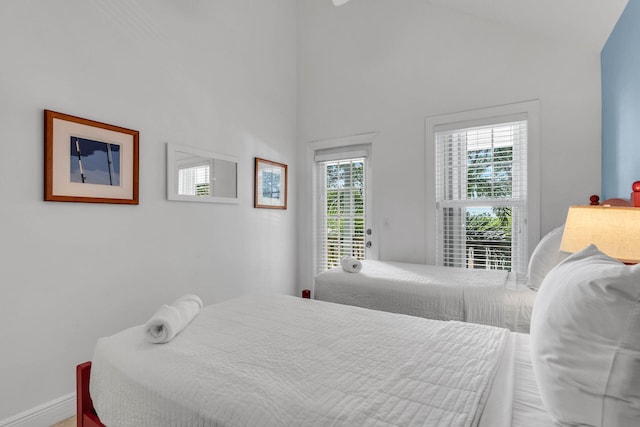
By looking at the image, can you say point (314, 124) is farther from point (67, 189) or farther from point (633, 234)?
point (633, 234)

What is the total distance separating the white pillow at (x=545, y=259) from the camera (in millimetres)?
2043

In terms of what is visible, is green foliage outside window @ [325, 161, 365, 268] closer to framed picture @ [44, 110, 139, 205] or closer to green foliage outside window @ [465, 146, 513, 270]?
green foliage outside window @ [465, 146, 513, 270]

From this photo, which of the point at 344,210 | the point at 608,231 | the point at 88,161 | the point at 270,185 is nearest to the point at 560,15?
the point at 608,231

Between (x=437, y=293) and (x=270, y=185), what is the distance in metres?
2.18

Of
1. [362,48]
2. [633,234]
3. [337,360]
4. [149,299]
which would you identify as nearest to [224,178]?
[149,299]

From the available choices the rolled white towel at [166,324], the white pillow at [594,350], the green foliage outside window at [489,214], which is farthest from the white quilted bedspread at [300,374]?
the green foliage outside window at [489,214]

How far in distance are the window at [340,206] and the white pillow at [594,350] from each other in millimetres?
2892

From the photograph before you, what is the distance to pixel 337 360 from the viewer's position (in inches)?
48.6

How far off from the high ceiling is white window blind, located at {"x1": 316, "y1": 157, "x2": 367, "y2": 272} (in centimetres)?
173

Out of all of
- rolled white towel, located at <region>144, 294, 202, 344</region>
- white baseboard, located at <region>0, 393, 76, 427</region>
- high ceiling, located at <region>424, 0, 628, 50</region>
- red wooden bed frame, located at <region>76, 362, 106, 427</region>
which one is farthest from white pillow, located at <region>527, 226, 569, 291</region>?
white baseboard, located at <region>0, 393, 76, 427</region>

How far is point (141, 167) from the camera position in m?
2.55

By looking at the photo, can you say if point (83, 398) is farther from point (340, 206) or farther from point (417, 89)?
point (417, 89)

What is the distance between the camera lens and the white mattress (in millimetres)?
2061

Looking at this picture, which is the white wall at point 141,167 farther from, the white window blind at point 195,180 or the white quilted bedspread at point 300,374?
the white quilted bedspread at point 300,374
